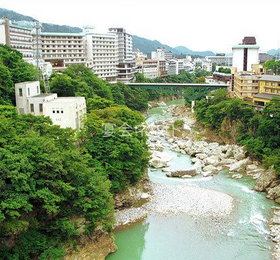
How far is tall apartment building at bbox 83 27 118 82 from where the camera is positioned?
4778 cm

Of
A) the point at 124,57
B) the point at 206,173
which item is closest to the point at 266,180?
the point at 206,173

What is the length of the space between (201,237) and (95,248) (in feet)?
13.5

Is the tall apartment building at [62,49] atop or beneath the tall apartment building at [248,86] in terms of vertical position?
atop

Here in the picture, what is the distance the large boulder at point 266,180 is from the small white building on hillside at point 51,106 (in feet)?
30.6

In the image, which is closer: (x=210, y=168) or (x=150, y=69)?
(x=210, y=168)

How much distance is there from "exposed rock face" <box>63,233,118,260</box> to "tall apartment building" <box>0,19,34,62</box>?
25.3 m

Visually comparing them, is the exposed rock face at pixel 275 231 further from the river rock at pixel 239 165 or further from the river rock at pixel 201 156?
the river rock at pixel 201 156

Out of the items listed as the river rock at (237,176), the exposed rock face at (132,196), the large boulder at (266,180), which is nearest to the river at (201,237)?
the large boulder at (266,180)

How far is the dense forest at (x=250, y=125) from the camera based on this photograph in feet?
71.2

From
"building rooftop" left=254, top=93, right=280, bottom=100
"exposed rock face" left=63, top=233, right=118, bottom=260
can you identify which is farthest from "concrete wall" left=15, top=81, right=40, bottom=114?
"building rooftop" left=254, top=93, right=280, bottom=100

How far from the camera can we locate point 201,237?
14.2m

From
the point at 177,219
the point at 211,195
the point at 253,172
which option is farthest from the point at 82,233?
the point at 253,172

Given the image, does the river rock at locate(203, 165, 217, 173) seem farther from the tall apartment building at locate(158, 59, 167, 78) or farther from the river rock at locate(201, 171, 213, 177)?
the tall apartment building at locate(158, 59, 167, 78)

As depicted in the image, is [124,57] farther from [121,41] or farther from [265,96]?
[265,96]
